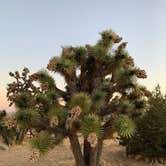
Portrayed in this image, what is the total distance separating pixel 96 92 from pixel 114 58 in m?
1.33

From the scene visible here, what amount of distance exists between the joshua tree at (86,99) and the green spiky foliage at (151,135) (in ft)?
9.64

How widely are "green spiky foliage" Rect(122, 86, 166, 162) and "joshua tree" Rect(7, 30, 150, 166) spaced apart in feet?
9.64

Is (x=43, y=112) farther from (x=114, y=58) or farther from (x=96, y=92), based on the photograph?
(x=114, y=58)

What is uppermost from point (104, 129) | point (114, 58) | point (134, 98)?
point (114, 58)

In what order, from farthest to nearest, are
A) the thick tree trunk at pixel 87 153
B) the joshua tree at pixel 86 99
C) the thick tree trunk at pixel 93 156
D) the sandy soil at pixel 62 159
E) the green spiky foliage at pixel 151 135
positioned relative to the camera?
1. the green spiky foliage at pixel 151 135
2. the sandy soil at pixel 62 159
3. the thick tree trunk at pixel 87 153
4. the thick tree trunk at pixel 93 156
5. the joshua tree at pixel 86 99

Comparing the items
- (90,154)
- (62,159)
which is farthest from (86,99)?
(62,159)

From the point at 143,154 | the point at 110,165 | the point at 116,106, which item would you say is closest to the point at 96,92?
the point at 116,106

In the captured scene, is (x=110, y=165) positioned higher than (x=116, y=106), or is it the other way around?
(x=116, y=106)

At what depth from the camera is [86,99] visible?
981 centimetres

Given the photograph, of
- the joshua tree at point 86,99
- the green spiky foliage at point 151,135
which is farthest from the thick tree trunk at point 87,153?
the green spiky foliage at point 151,135

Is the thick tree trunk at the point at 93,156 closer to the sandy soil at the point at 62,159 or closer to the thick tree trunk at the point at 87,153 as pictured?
the thick tree trunk at the point at 87,153

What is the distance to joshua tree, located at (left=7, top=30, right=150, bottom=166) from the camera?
32.4ft

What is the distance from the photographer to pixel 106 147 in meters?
17.2

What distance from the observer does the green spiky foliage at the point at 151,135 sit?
14.4 meters
